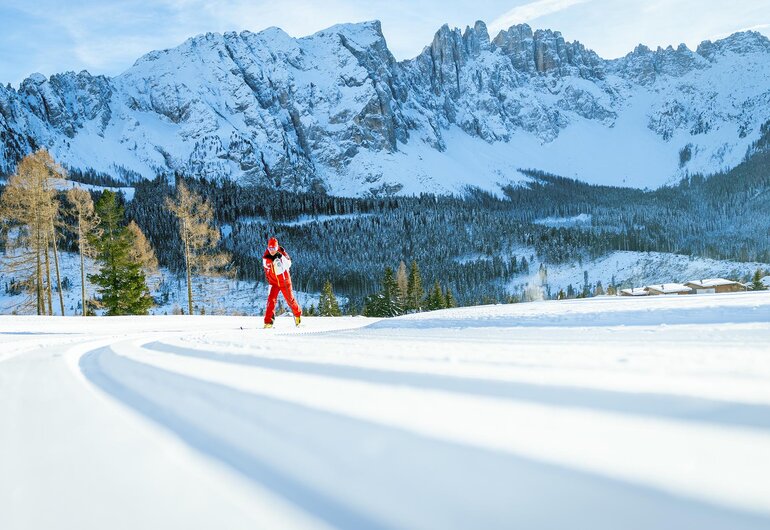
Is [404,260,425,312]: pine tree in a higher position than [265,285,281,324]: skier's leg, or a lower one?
lower

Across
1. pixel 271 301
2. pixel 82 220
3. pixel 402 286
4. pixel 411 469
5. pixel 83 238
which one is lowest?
pixel 402 286

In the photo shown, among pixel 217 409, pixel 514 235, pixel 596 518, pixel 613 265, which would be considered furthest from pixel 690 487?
pixel 514 235

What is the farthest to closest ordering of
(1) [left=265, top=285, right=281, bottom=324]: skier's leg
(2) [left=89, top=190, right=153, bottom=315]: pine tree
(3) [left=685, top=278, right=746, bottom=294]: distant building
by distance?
(3) [left=685, top=278, right=746, bottom=294]: distant building
(2) [left=89, top=190, right=153, bottom=315]: pine tree
(1) [left=265, top=285, right=281, bottom=324]: skier's leg

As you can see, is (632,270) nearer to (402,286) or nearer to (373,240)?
(373,240)

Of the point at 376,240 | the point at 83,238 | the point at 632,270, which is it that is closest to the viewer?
the point at 83,238

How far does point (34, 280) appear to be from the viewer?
1975cm

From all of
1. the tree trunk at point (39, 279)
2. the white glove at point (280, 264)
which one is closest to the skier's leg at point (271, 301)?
the white glove at point (280, 264)

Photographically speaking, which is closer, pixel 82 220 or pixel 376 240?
pixel 82 220

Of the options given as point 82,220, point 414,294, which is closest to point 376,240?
point 414,294

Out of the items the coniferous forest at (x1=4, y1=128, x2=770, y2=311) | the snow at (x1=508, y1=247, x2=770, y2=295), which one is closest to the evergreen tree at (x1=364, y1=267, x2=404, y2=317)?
the coniferous forest at (x1=4, y1=128, x2=770, y2=311)

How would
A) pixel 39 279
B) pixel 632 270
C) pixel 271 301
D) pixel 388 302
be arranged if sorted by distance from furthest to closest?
pixel 632 270
pixel 388 302
pixel 39 279
pixel 271 301

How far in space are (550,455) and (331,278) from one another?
132130mm

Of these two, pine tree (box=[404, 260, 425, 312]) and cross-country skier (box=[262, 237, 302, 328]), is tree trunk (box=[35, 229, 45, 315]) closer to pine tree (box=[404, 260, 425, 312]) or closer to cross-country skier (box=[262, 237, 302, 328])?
cross-country skier (box=[262, 237, 302, 328])

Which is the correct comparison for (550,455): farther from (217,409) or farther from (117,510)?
(217,409)
